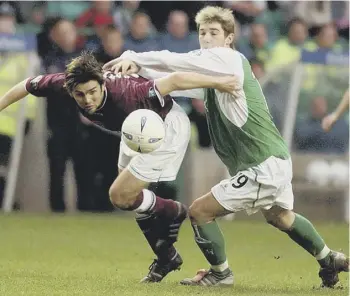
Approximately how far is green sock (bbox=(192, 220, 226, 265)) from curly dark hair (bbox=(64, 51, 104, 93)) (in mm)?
1432

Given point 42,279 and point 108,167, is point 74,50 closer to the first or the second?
point 108,167

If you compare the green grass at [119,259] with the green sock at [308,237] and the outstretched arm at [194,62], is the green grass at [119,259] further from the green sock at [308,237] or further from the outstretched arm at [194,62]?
the outstretched arm at [194,62]

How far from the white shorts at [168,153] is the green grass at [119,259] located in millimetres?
913

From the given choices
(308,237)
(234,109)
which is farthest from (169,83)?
(308,237)

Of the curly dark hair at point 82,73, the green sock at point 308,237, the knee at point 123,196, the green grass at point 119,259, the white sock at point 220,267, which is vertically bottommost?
the green grass at point 119,259

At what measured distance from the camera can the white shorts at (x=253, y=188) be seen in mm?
9156

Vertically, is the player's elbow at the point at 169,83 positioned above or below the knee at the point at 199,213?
above

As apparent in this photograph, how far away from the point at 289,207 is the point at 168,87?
4.58 ft

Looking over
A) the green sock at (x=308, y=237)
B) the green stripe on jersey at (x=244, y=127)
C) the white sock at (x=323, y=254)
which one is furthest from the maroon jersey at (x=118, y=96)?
the white sock at (x=323, y=254)

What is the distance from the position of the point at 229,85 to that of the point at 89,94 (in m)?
1.08

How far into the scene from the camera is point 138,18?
56.6 feet

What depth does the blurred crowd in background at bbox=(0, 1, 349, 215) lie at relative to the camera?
16625 millimetres

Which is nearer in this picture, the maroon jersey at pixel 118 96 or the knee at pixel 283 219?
the maroon jersey at pixel 118 96

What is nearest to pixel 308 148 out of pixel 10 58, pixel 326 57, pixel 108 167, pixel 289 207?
pixel 326 57
